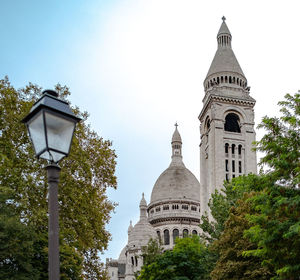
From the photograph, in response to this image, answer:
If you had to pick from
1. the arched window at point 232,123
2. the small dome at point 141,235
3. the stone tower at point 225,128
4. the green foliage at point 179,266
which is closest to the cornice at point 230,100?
the stone tower at point 225,128

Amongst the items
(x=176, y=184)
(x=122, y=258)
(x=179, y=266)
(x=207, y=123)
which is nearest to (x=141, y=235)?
(x=207, y=123)

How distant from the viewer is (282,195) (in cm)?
1920

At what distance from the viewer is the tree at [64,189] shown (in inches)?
1020

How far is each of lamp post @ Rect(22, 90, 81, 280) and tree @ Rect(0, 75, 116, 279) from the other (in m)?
17.9

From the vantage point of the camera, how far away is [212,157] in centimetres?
7944

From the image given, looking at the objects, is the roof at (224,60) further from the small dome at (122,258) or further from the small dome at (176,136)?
the small dome at (122,258)

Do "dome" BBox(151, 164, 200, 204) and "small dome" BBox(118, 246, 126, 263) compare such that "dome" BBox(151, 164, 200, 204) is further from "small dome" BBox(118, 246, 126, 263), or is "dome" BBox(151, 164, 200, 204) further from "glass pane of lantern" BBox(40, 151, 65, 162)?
"glass pane of lantern" BBox(40, 151, 65, 162)

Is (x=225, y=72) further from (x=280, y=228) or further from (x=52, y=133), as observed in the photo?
(x=52, y=133)

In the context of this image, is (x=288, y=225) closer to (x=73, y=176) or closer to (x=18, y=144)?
(x=73, y=176)

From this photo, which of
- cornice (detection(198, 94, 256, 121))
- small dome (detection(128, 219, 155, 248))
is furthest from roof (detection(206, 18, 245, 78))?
small dome (detection(128, 219, 155, 248))

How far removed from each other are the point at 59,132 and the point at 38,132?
273 millimetres

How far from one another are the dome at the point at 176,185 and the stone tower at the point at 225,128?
29.1 m

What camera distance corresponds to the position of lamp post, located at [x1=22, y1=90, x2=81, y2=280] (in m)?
6.57

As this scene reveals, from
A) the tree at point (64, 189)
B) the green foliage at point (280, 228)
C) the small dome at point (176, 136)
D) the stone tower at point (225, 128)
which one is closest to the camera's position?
the green foliage at point (280, 228)
